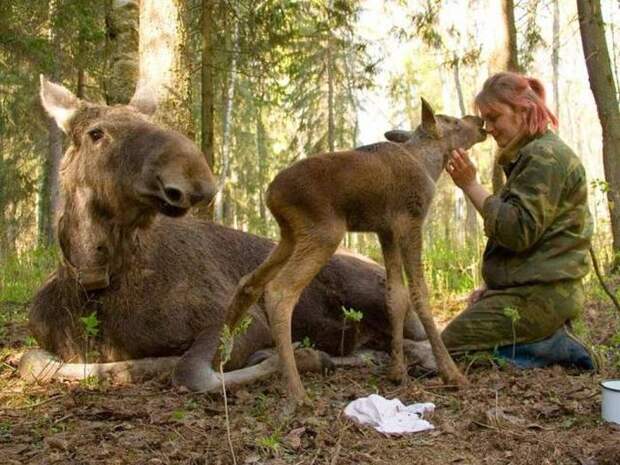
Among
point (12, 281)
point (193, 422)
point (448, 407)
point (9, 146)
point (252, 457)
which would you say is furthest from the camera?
point (9, 146)

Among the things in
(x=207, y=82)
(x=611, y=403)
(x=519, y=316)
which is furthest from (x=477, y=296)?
(x=207, y=82)

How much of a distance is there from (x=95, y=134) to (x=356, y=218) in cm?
196

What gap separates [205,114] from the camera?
11227 millimetres

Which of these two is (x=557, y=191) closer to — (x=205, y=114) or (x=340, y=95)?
(x=205, y=114)

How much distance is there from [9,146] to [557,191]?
27069mm

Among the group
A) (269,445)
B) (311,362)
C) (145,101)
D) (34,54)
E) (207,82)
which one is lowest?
(269,445)

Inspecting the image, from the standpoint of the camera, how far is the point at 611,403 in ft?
12.2

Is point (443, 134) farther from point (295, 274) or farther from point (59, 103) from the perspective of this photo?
point (59, 103)

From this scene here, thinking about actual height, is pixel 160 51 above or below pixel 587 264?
above

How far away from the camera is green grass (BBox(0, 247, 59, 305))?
925 centimetres

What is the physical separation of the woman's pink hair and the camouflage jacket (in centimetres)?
12

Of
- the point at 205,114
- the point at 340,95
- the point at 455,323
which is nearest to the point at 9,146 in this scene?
the point at 340,95

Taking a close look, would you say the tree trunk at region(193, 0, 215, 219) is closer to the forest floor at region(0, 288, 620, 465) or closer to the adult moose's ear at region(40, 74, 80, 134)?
the adult moose's ear at region(40, 74, 80, 134)

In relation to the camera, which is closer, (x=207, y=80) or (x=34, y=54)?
(x=207, y=80)
